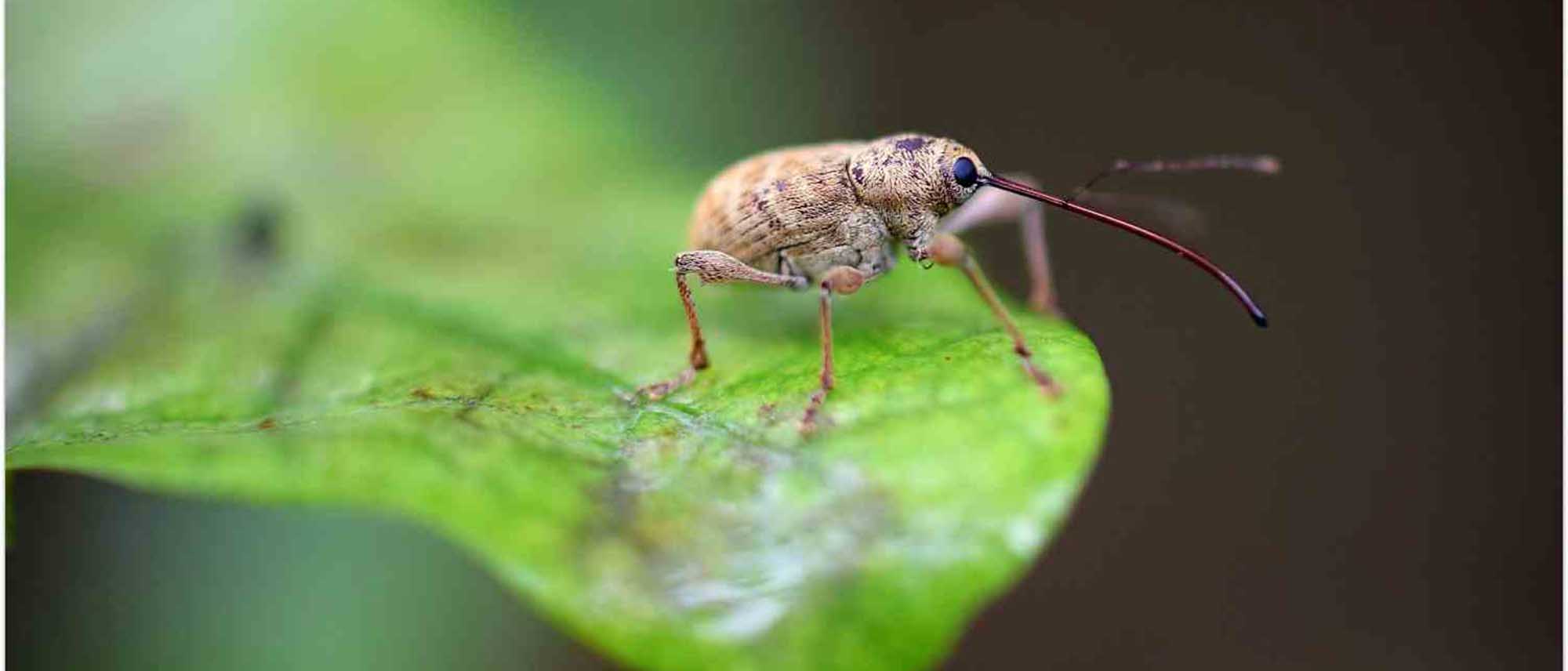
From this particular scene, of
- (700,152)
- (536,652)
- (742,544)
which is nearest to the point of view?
(742,544)

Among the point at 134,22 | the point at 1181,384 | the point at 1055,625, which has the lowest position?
the point at 1055,625

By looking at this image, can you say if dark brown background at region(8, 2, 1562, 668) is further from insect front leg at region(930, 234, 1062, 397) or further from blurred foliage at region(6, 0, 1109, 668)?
insect front leg at region(930, 234, 1062, 397)

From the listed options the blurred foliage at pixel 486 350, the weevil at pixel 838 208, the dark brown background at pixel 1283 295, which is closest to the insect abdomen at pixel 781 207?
the weevil at pixel 838 208

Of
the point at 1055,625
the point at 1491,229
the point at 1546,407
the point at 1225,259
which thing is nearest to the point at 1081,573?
the point at 1055,625

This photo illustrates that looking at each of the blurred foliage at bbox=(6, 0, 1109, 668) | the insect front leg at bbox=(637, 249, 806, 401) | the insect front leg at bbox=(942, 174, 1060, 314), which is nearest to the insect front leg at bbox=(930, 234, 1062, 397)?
the blurred foliage at bbox=(6, 0, 1109, 668)

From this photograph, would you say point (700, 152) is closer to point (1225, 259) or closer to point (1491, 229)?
point (1225, 259)

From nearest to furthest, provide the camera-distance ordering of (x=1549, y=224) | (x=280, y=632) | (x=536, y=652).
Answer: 1. (x=280, y=632)
2. (x=536, y=652)
3. (x=1549, y=224)

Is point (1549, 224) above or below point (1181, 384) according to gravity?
above
